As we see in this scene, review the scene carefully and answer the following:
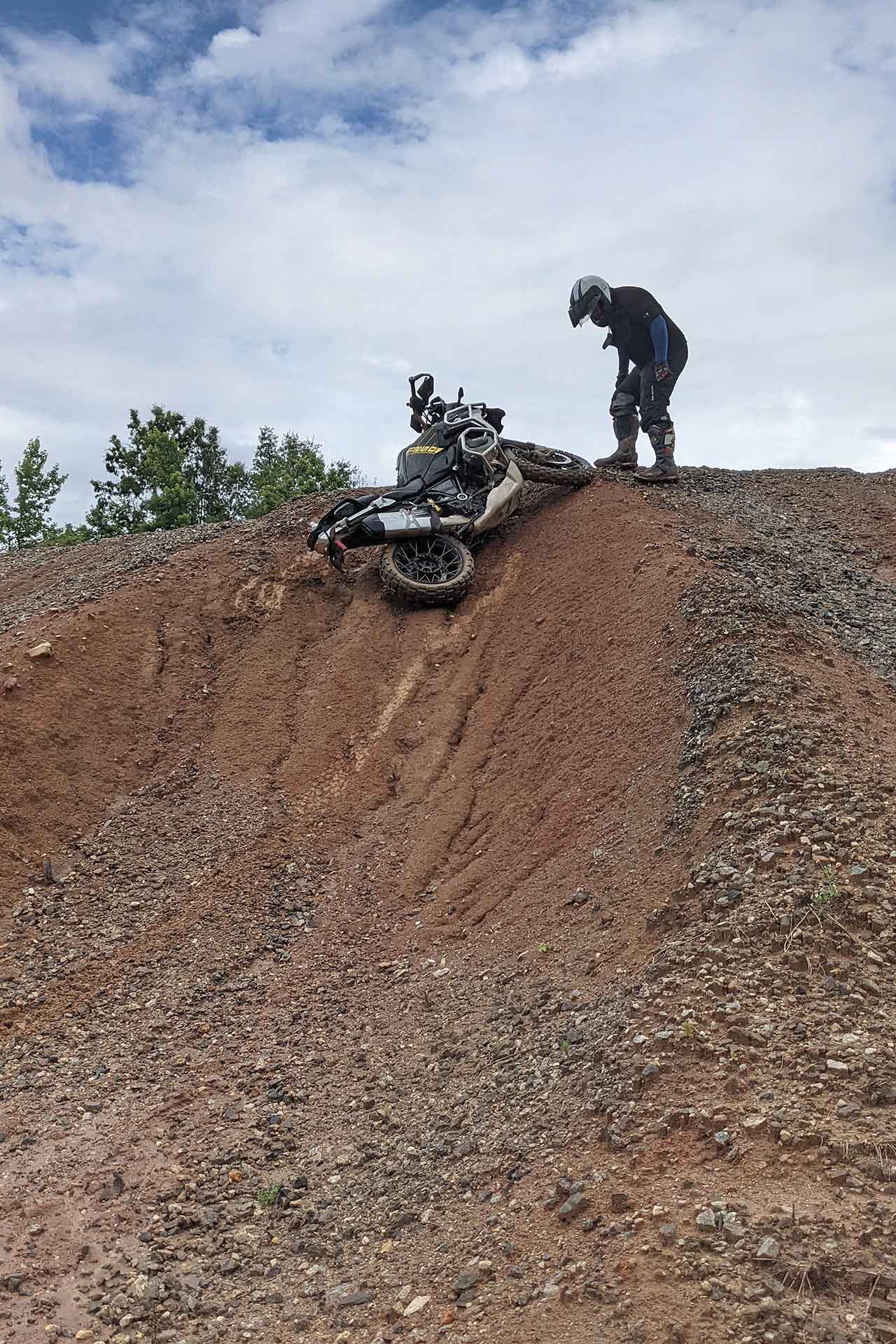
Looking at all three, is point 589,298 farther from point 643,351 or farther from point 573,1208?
point 573,1208

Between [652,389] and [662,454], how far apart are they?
776 millimetres

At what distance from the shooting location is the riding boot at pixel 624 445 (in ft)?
42.0

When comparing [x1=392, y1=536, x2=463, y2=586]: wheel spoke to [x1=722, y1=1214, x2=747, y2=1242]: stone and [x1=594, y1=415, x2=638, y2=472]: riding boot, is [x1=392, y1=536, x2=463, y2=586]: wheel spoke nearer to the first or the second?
[x1=594, y1=415, x2=638, y2=472]: riding boot

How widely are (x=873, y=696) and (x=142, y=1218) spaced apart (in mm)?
5800

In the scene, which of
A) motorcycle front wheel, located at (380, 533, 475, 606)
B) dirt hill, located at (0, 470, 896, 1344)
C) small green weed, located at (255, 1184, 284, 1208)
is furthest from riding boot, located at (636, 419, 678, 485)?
small green weed, located at (255, 1184, 284, 1208)

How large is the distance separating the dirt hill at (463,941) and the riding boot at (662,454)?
700mm

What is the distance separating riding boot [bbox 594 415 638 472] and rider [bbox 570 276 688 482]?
34 mm

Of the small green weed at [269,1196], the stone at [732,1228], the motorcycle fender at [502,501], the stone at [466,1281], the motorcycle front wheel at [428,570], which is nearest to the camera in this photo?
the stone at [732,1228]

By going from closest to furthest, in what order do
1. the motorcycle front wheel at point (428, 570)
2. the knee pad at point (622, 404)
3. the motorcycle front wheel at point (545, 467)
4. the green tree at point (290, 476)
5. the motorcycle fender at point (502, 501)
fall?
the motorcycle front wheel at point (428, 570), the motorcycle fender at point (502, 501), the motorcycle front wheel at point (545, 467), the knee pad at point (622, 404), the green tree at point (290, 476)

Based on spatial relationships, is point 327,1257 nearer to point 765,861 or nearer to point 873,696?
point 765,861

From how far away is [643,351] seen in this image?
41.0ft

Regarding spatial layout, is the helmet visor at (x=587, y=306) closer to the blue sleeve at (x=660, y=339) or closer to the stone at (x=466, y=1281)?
the blue sleeve at (x=660, y=339)

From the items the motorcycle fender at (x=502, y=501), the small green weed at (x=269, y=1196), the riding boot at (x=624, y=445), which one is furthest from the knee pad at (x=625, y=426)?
the small green weed at (x=269, y=1196)

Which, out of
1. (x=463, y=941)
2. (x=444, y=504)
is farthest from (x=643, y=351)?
(x=463, y=941)
